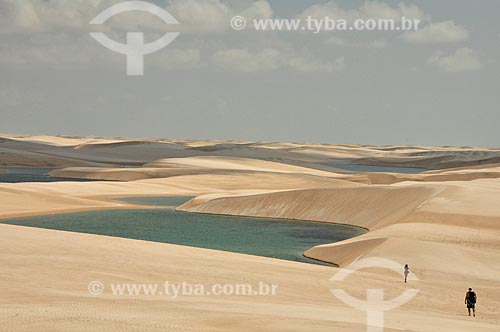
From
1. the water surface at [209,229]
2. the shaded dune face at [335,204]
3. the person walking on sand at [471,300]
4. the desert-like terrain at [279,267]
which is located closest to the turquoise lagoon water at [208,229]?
the water surface at [209,229]

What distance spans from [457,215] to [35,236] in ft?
66.3

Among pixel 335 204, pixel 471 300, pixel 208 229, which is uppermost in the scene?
pixel 335 204

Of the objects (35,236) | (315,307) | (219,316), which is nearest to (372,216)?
(35,236)

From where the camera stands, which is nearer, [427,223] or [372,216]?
[427,223]

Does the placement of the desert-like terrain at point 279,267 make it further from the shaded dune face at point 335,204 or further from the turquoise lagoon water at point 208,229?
the turquoise lagoon water at point 208,229

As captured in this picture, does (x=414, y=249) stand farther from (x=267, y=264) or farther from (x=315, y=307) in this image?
(x=315, y=307)

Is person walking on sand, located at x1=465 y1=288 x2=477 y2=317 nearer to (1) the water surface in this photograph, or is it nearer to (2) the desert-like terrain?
(2) the desert-like terrain

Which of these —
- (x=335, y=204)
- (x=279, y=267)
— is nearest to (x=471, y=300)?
(x=279, y=267)

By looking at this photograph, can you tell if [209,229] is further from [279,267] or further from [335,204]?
[279,267]

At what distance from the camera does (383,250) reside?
31484 mm

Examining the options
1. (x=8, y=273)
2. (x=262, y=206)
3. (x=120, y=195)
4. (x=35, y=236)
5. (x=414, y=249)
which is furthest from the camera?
(x=120, y=195)

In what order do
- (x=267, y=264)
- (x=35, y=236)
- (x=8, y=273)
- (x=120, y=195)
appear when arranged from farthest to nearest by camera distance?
(x=120, y=195)
(x=35, y=236)
(x=267, y=264)
(x=8, y=273)

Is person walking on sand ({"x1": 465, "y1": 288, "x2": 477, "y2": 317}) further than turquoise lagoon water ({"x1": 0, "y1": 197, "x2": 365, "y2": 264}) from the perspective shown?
No

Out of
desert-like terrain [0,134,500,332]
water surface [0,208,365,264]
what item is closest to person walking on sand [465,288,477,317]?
desert-like terrain [0,134,500,332]
